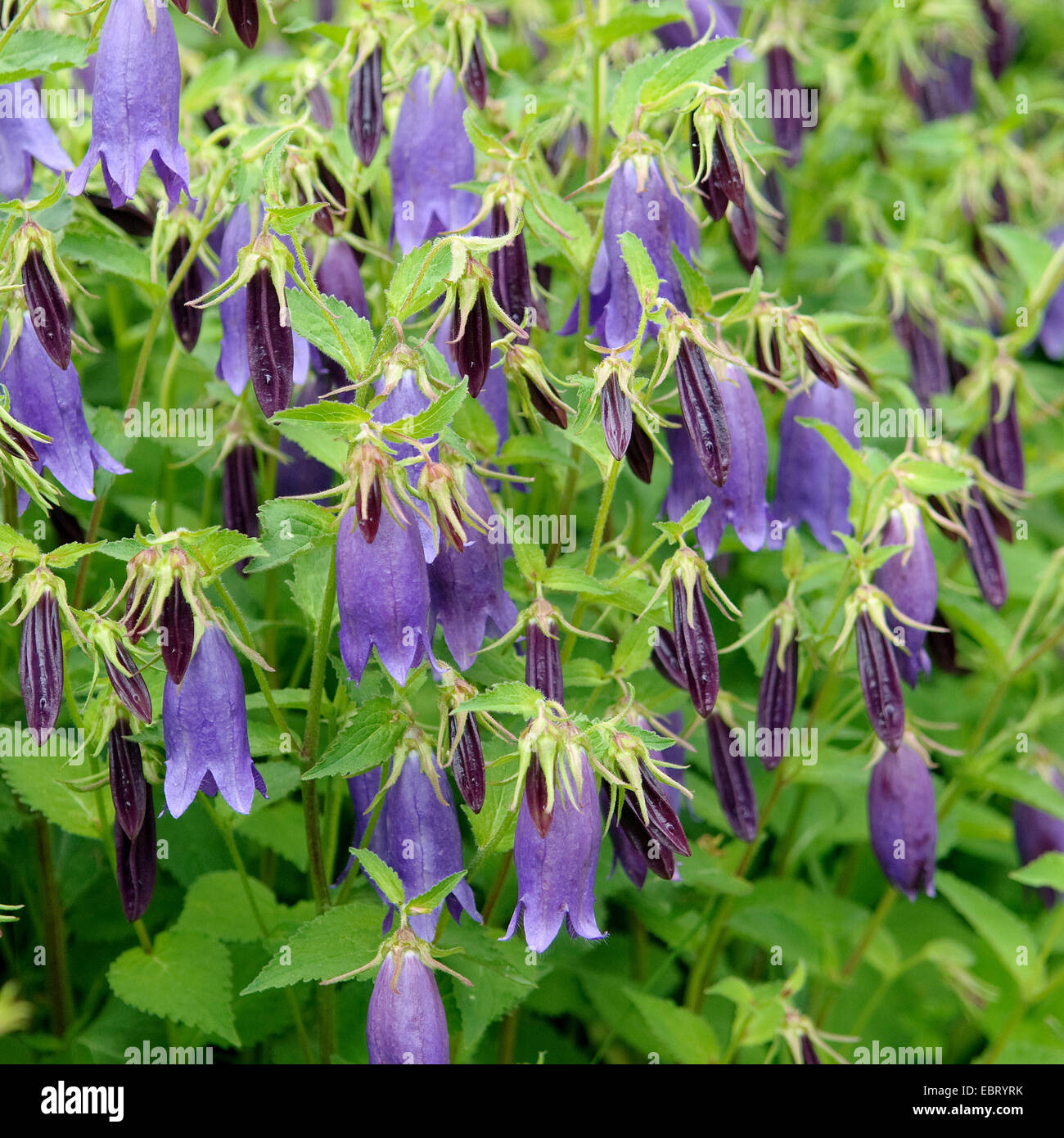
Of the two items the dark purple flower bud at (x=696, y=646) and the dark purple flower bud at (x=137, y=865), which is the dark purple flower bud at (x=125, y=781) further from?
the dark purple flower bud at (x=696, y=646)

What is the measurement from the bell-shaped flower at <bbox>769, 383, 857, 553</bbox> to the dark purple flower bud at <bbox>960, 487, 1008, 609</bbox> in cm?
23

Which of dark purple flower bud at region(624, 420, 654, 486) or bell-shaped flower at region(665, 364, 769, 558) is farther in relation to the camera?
bell-shaped flower at region(665, 364, 769, 558)

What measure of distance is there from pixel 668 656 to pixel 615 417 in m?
0.46

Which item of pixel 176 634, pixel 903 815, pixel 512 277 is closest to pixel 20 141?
pixel 512 277

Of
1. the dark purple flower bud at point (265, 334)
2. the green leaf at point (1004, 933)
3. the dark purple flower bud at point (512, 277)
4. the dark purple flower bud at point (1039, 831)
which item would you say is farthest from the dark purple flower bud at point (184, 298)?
the dark purple flower bud at point (1039, 831)

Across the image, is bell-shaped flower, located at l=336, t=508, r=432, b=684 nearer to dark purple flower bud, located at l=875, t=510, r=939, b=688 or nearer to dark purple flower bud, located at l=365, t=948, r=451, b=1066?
dark purple flower bud, located at l=365, t=948, r=451, b=1066

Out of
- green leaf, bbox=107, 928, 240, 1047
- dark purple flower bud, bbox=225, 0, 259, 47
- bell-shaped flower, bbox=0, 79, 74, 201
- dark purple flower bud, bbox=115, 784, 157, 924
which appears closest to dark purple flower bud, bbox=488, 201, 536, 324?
dark purple flower bud, bbox=225, 0, 259, 47

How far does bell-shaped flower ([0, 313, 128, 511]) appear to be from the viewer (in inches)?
71.9

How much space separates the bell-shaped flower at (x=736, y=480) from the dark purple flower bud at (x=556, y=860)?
20.8 inches

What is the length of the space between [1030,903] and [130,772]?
2420 millimetres

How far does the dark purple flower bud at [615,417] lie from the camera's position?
1611 millimetres

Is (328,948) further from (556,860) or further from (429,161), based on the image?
(429,161)

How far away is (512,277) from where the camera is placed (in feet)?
5.98

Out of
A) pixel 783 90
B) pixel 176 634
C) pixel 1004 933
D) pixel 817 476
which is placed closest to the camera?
pixel 176 634
